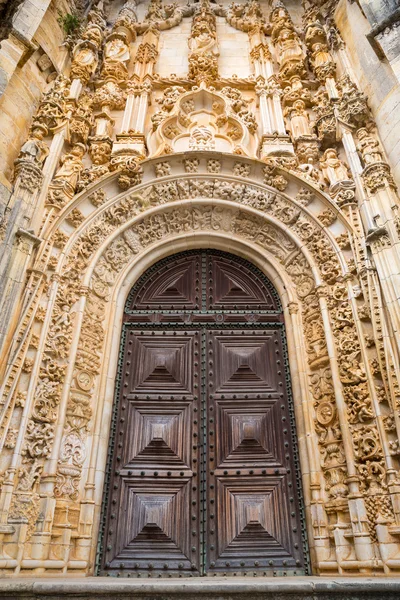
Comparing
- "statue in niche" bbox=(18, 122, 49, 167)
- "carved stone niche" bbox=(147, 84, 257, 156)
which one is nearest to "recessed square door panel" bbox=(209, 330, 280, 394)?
"carved stone niche" bbox=(147, 84, 257, 156)

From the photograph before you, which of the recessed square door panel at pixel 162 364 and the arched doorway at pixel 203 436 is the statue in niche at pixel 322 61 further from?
the recessed square door panel at pixel 162 364

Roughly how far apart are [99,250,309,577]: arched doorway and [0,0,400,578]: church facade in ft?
0.08

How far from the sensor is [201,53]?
25.4ft

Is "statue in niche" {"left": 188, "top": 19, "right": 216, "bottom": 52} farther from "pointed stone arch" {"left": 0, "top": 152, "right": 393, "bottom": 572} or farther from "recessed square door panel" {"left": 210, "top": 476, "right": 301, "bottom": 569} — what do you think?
"recessed square door panel" {"left": 210, "top": 476, "right": 301, "bottom": 569}

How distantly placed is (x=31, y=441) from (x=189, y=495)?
6.01 ft

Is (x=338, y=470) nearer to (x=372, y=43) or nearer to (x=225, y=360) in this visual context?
(x=225, y=360)

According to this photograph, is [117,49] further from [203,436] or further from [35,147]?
[203,436]

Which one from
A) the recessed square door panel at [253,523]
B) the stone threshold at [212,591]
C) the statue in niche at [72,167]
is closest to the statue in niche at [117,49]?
the statue in niche at [72,167]

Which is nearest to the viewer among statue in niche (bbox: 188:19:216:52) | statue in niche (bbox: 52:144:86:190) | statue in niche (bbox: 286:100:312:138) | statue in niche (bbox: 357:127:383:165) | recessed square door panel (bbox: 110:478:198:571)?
recessed square door panel (bbox: 110:478:198:571)

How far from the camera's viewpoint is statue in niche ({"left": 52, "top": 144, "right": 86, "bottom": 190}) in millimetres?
5891

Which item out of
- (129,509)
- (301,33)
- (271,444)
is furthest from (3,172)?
(301,33)

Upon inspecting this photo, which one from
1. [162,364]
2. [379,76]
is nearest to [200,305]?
[162,364]

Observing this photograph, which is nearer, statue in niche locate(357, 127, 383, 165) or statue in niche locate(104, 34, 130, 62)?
statue in niche locate(357, 127, 383, 165)

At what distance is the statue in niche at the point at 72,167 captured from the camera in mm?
5891
